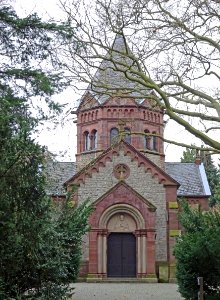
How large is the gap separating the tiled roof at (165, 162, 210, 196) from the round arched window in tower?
562 centimetres

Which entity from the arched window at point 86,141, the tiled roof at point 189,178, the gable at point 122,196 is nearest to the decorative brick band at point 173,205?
the gable at point 122,196

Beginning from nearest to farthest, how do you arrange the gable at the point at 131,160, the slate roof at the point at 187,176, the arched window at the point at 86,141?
the gable at the point at 131,160 → the slate roof at the point at 187,176 → the arched window at the point at 86,141

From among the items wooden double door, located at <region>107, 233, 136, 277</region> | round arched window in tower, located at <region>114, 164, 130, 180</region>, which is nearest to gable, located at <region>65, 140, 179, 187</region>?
round arched window in tower, located at <region>114, 164, 130, 180</region>

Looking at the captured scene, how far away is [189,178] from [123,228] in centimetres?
1014

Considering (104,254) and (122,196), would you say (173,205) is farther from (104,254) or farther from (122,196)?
(104,254)

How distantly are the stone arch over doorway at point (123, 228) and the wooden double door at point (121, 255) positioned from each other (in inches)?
15.3

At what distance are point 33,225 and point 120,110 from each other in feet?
92.6

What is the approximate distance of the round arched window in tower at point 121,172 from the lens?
3356 cm

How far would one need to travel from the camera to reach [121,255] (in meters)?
32.2

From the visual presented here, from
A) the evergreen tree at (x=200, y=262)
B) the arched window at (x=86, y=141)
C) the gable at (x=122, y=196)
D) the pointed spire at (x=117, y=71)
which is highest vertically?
the arched window at (x=86, y=141)

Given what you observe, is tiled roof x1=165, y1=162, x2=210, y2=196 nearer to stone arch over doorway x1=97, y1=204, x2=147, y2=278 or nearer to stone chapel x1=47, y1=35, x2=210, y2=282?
stone chapel x1=47, y1=35, x2=210, y2=282

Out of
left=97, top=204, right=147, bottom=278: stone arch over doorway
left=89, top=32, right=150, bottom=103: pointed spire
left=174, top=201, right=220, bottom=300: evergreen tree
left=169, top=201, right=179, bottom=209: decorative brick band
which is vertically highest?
left=89, top=32, right=150, bottom=103: pointed spire

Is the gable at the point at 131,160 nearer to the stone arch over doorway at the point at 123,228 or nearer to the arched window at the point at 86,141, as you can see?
the stone arch over doorway at the point at 123,228

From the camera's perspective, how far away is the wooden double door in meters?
31.7
